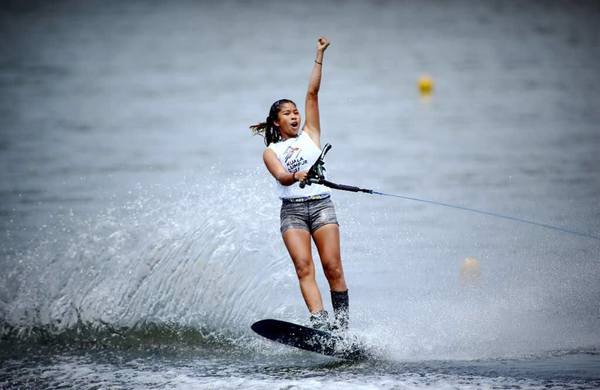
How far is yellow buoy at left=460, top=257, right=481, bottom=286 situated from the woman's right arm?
2524 mm

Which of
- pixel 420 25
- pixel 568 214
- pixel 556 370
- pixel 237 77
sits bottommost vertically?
pixel 556 370

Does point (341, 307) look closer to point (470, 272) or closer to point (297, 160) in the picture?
point (297, 160)

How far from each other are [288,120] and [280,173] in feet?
1.45

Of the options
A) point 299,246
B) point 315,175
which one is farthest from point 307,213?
point 315,175

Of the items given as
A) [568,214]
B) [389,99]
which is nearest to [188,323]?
[568,214]

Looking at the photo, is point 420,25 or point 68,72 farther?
point 420,25

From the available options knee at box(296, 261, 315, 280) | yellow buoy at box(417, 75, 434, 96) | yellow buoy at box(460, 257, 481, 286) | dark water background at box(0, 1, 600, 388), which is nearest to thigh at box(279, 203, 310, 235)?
knee at box(296, 261, 315, 280)

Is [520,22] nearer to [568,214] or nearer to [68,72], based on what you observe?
[68,72]

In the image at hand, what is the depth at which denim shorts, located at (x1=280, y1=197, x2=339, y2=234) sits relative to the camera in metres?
6.70

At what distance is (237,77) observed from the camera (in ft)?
107

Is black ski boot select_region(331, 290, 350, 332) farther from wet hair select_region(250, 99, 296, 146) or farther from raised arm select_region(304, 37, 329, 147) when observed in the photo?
wet hair select_region(250, 99, 296, 146)

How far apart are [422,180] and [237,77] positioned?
746 inches

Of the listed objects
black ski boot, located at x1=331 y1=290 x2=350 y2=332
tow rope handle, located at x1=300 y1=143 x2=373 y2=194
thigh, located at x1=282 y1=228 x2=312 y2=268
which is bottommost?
black ski boot, located at x1=331 y1=290 x2=350 y2=332

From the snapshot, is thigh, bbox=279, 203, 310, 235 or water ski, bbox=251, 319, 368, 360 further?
thigh, bbox=279, 203, 310, 235
